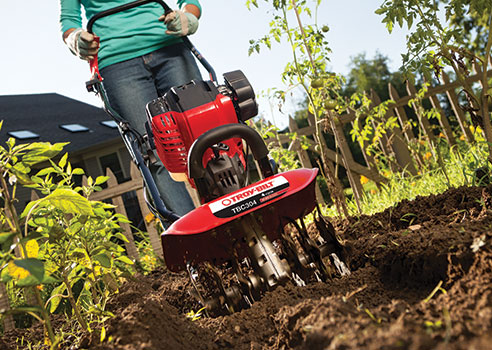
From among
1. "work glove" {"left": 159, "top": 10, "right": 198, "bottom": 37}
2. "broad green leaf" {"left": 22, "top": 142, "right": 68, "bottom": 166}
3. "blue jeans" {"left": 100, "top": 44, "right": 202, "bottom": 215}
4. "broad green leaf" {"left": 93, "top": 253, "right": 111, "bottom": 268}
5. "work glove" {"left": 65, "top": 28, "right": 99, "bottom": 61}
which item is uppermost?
"work glove" {"left": 65, "top": 28, "right": 99, "bottom": 61}

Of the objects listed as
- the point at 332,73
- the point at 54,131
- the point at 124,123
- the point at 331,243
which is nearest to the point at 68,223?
the point at 124,123

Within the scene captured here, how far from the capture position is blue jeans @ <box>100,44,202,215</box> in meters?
2.76

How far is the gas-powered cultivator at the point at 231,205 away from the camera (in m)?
1.71

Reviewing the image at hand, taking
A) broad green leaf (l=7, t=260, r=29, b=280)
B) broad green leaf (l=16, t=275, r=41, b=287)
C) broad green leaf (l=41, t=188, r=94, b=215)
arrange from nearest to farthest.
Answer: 1. broad green leaf (l=16, t=275, r=41, b=287)
2. broad green leaf (l=7, t=260, r=29, b=280)
3. broad green leaf (l=41, t=188, r=94, b=215)

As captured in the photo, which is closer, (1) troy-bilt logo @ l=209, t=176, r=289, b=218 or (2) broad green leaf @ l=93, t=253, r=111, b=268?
(1) troy-bilt logo @ l=209, t=176, r=289, b=218

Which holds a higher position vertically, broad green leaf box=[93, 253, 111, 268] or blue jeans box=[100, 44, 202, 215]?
blue jeans box=[100, 44, 202, 215]

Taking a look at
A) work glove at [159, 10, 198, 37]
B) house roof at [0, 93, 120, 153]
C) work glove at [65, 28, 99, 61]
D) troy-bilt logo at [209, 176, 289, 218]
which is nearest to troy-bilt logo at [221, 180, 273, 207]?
troy-bilt logo at [209, 176, 289, 218]

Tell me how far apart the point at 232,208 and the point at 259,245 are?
0.60 ft

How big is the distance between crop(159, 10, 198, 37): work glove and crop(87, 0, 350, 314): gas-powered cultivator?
0.56 m

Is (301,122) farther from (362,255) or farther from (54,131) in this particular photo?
(362,255)

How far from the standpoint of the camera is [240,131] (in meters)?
1.78

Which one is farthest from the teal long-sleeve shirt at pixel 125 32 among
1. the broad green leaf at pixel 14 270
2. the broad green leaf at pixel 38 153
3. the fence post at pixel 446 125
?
the fence post at pixel 446 125

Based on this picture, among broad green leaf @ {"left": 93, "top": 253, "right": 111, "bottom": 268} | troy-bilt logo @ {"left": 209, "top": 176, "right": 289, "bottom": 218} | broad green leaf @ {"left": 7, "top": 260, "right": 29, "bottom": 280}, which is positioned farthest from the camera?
broad green leaf @ {"left": 93, "top": 253, "right": 111, "bottom": 268}

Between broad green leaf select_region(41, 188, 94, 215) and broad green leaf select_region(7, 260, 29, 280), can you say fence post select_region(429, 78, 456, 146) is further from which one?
broad green leaf select_region(7, 260, 29, 280)
